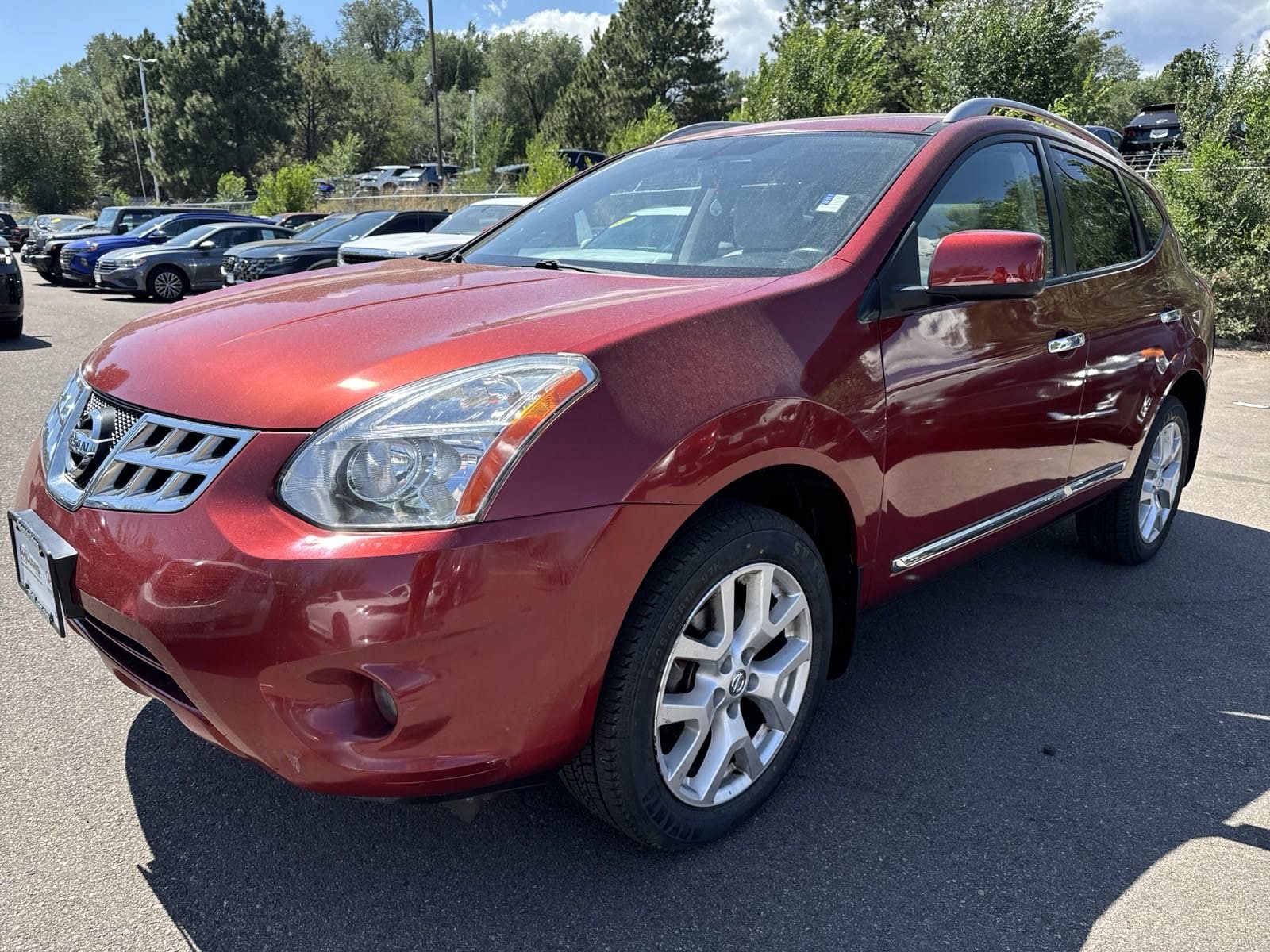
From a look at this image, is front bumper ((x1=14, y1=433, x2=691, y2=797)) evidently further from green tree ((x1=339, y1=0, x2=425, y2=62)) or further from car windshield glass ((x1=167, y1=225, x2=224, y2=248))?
green tree ((x1=339, y1=0, x2=425, y2=62))

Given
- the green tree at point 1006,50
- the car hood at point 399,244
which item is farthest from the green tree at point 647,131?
the car hood at point 399,244

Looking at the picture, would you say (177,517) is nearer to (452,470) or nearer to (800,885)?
(452,470)

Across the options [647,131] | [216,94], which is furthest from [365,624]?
[216,94]

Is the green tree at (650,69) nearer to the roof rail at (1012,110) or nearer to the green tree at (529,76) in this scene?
the green tree at (529,76)

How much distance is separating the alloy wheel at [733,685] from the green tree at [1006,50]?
68.6 ft

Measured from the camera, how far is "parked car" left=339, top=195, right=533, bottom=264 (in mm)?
9062

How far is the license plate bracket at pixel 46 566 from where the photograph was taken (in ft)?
6.30

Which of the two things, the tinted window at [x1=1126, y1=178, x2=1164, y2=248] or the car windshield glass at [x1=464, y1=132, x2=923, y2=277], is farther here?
the tinted window at [x1=1126, y1=178, x2=1164, y2=248]

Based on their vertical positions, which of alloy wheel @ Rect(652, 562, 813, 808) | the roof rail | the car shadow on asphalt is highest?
the roof rail

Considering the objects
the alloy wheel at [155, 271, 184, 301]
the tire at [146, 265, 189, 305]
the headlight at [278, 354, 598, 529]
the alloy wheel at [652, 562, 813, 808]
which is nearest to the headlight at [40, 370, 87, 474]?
the headlight at [278, 354, 598, 529]

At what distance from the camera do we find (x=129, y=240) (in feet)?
63.1

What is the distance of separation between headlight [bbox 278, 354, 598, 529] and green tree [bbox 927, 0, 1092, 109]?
21402mm

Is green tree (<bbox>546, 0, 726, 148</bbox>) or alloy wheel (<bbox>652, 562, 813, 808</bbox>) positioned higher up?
green tree (<bbox>546, 0, 726, 148</bbox>)

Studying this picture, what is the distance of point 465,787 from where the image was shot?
5.96 ft
